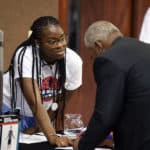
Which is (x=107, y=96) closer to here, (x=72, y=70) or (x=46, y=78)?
(x=46, y=78)

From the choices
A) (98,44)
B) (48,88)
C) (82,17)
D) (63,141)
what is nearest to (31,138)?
(63,141)

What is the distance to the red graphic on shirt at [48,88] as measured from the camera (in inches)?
114

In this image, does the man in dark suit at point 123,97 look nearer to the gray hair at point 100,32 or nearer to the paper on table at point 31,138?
the gray hair at point 100,32

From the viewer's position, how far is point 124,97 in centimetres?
209

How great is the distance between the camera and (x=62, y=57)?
9.45 ft

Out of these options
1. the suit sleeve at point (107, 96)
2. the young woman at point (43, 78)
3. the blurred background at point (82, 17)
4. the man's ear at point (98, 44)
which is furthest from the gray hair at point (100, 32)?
the blurred background at point (82, 17)

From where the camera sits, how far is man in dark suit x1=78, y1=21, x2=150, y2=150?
2055mm

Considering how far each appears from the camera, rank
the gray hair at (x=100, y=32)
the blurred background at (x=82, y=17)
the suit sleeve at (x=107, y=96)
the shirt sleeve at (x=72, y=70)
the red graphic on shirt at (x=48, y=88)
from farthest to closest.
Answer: the blurred background at (x=82, y=17) < the shirt sleeve at (x=72, y=70) < the red graphic on shirt at (x=48, y=88) < the gray hair at (x=100, y=32) < the suit sleeve at (x=107, y=96)

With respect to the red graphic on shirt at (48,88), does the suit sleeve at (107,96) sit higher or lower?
higher

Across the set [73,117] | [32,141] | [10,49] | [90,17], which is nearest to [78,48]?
[90,17]

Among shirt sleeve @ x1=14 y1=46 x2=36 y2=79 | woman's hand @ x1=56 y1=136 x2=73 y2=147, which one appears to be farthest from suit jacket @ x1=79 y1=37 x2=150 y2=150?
shirt sleeve @ x1=14 y1=46 x2=36 y2=79

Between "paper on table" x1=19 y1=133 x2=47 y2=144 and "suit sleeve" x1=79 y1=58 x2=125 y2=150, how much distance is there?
632 mm

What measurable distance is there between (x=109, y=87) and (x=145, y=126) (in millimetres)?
224

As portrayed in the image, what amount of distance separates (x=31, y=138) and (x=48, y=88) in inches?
13.0
